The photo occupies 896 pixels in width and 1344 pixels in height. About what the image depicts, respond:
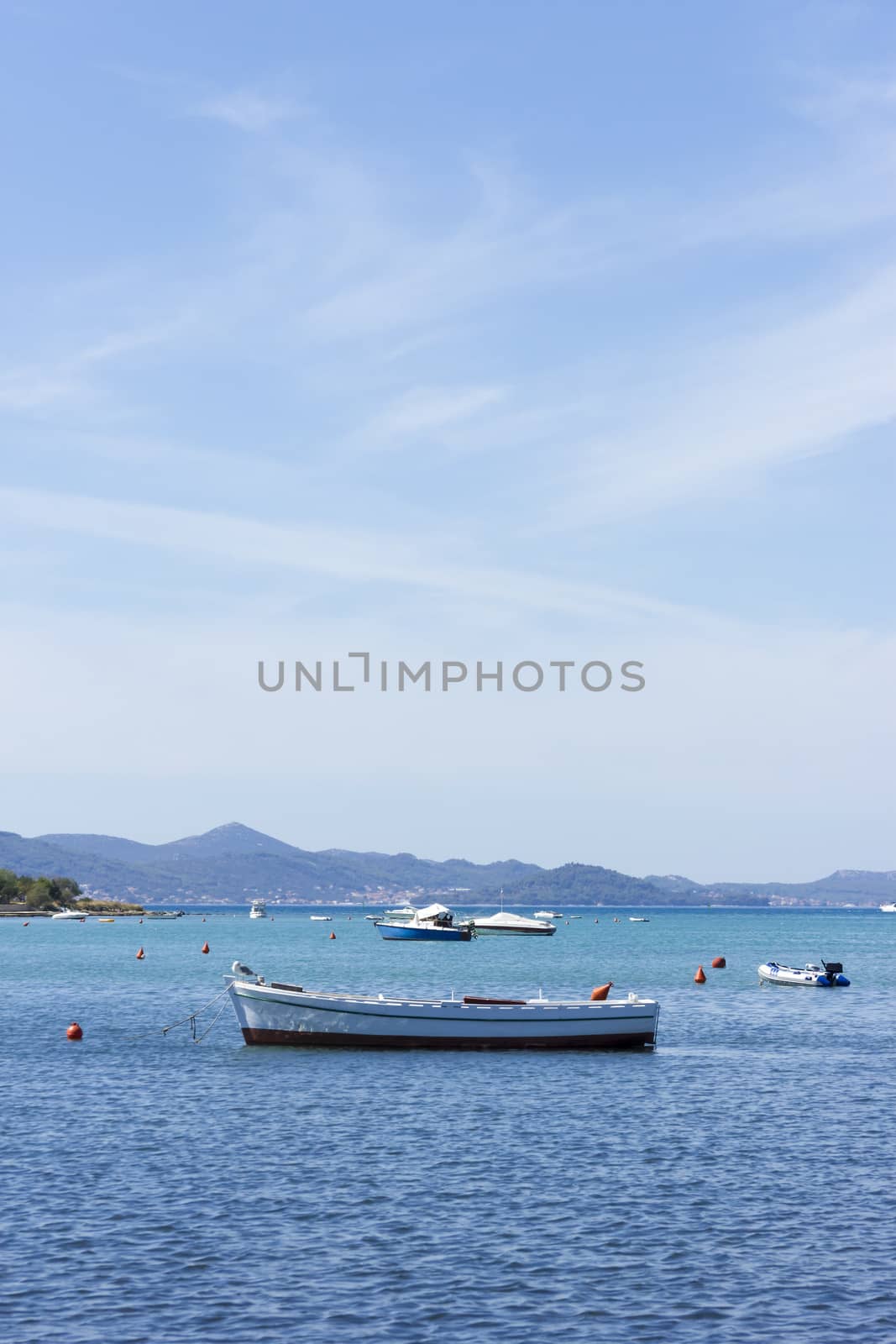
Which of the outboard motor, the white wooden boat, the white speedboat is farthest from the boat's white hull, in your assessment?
the outboard motor

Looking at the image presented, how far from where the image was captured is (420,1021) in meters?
64.6

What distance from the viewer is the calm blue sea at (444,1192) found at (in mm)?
26156

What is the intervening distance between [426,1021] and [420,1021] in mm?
293

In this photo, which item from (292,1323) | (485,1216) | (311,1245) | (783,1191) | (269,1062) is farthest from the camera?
(269,1062)

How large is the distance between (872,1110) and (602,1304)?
2701cm

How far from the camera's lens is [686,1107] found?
50.8 metres

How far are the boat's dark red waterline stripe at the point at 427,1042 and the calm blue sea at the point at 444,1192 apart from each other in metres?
0.60

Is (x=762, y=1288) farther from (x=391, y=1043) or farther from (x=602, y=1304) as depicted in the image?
(x=391, y=1043)

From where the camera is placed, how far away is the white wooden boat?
64.8 meters

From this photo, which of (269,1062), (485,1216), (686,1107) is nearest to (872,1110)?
(686,1107)

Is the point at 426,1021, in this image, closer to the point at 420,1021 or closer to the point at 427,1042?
the point at 420,1021

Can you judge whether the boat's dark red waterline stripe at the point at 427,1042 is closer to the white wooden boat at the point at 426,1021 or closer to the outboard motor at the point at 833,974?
the white wooden boat at the point at 426,1021

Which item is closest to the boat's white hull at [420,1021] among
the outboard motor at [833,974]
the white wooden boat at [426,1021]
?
the white wooden boat at [426,1021]

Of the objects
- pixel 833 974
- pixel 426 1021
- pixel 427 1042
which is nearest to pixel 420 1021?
pixel 426 1021
